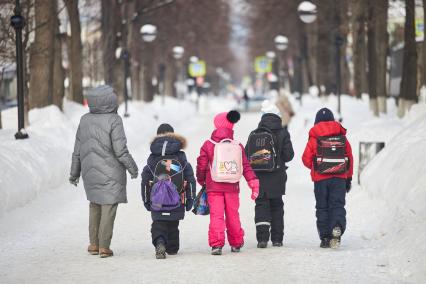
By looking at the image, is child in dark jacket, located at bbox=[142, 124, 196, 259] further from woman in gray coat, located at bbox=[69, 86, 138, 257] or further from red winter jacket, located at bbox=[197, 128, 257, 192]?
red winter jacket, located at bbox=[197, 128, 257, 192]

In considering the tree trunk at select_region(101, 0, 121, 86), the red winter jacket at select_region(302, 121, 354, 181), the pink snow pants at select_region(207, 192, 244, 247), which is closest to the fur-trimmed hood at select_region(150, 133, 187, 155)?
the pink snow pants at select_region(207, 192, 244, 247)

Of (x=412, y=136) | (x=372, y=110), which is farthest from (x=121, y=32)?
(x=412, y=136)

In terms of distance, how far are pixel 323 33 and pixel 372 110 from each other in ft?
34.3

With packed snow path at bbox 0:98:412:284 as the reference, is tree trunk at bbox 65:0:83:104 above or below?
above

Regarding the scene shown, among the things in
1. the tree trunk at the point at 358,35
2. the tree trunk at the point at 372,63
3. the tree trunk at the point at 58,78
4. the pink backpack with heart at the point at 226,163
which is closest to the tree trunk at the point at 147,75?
the tree trunk at the point at 358,35

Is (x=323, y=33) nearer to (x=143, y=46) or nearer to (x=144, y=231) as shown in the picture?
(x=143, y=46)

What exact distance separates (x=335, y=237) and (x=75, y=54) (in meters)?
21.5

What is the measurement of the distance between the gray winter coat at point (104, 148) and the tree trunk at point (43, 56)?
48.9ft

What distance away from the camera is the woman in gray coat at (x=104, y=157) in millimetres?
10570

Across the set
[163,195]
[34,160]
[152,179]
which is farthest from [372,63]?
[163,195]

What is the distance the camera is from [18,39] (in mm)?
18344

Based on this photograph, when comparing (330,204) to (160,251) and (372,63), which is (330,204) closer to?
(160,251)

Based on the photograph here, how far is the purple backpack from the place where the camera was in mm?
10453

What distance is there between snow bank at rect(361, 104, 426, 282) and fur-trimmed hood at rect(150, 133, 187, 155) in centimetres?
229
